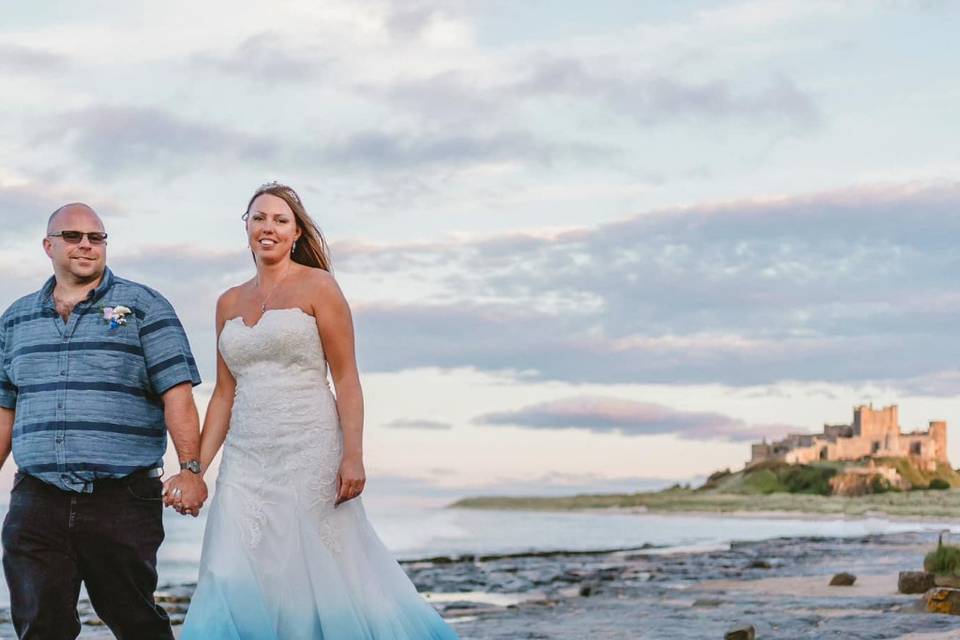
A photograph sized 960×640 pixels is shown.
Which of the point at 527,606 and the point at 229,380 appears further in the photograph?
the point at 527,606

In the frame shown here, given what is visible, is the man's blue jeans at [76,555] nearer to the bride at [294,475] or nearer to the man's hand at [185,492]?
the man's hand at [185,492]

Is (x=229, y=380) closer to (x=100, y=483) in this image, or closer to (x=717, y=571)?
(x=100, y=483)

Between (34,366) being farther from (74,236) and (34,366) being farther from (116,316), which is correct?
(74,236)

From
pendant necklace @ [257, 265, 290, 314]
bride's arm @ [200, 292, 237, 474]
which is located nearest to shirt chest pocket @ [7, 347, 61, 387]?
bride's arm @ [200, 292, 237, 474]

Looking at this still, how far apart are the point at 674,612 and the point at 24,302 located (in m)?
9.77

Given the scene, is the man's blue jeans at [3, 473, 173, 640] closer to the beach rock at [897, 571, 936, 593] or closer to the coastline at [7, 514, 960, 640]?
the coastline at [7, 514, 960, 640]

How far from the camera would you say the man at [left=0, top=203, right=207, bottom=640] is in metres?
5.85

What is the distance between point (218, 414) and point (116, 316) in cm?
63

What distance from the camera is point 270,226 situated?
6.04m

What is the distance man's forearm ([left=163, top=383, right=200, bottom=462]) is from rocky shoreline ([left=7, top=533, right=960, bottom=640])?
6.36 meters

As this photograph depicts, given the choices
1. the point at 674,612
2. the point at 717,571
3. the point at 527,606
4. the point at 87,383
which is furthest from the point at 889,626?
the point at 717,571

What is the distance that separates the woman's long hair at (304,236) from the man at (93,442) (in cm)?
65

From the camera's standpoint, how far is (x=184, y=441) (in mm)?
5898

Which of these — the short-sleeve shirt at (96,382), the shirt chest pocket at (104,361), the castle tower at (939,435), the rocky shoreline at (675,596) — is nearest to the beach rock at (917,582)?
the rocky shoreline at (675,596)
